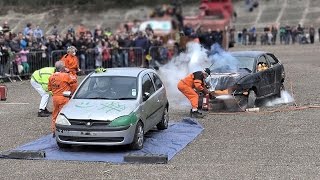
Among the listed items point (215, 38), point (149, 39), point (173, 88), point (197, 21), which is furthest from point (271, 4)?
point (173, 88)

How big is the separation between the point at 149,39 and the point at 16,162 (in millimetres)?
20108

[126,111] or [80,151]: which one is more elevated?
[126,111]

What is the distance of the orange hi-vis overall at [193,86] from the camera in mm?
15109

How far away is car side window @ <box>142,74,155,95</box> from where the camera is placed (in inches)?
485

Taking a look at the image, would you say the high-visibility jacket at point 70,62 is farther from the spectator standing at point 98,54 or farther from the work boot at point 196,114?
the spectator standing at point 98,54

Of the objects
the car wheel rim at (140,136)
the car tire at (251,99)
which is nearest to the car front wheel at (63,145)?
the car wheel rim at (140,136)

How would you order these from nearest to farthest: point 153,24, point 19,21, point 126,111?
point 126,111 → point 153,24 → point 19,21

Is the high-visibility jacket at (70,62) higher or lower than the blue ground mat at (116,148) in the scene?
higher

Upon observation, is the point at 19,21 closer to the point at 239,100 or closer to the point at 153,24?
the point at 153,24

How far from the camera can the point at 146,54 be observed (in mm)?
29469

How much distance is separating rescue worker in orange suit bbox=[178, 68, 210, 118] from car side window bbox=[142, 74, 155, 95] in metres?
A: 2.47

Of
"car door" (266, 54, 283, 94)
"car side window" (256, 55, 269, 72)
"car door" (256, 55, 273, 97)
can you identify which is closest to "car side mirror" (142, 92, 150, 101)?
"car door" (256, 55, 273, 97)

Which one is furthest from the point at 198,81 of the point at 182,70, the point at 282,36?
the point at 282,36

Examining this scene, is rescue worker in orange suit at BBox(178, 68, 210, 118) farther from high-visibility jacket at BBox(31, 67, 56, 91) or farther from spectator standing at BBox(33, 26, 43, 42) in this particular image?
spectator standing at BBox(33, 26, 43, 42)
